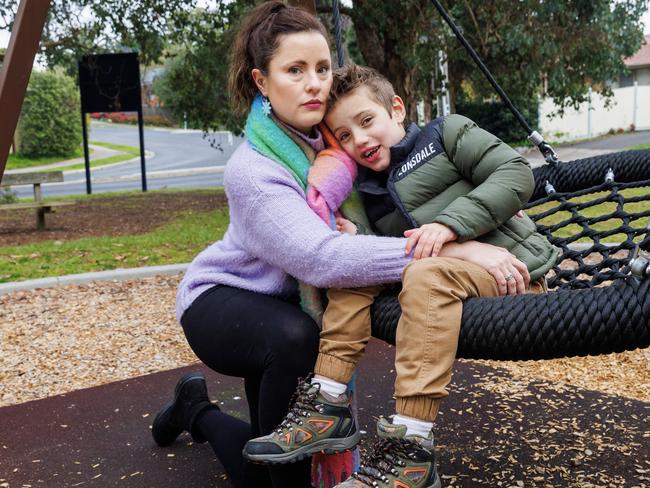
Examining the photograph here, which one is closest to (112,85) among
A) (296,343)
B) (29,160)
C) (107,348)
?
(107,348)

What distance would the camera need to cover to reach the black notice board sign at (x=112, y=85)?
12.6 meters

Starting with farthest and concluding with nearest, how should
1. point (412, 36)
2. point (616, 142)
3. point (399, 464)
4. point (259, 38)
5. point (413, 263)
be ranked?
point (616, 142) < point (412, 36) < point (259, 38) < point (413, 263) < point (399, 464)

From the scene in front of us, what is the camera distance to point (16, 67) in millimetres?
2859

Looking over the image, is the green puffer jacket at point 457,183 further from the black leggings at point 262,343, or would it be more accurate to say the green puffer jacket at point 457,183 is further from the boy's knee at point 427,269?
the black leggings at point 262,343

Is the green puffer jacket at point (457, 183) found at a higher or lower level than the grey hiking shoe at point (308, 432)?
higher

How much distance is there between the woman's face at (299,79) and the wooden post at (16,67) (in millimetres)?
1275

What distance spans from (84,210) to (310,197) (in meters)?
9.44

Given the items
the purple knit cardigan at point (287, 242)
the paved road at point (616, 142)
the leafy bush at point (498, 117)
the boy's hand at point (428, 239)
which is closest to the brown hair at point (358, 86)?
the purple knit cardigan at point (287, 242)

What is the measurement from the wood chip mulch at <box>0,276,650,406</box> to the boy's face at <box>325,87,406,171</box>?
5.36ft

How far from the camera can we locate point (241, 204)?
1915 millimetres

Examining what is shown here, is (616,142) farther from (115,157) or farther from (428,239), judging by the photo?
(428,239)

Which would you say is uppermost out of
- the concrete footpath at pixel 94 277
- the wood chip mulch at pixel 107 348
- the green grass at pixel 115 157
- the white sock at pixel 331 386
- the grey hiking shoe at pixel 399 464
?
the white sock at pixel 331 386

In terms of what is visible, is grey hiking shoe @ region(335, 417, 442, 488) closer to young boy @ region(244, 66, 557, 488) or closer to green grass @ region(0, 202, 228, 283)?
→ young boy @ region(244, 66, 557, 488)

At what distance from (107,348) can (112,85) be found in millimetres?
9757
